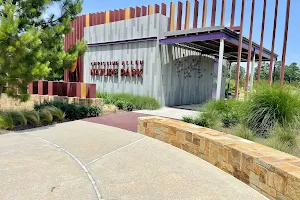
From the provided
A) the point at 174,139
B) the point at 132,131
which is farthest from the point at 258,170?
the point at 132,131

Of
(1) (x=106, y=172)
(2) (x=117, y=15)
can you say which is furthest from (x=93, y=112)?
(2) (x=117, y=15)

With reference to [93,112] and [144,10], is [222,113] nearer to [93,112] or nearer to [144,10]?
[93,112]

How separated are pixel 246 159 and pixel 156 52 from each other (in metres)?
8.82

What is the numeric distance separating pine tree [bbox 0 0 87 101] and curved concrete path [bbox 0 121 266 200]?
6.27ft

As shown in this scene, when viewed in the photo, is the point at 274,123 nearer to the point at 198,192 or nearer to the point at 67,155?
the point at 198,192

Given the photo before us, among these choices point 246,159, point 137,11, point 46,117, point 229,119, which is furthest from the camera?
point 137,11

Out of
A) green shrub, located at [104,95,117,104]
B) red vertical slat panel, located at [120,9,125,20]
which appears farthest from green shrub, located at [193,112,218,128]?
red vertical slat panel, located at [120,9,125,20]

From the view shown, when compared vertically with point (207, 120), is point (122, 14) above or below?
above

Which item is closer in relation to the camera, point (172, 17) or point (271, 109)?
point (271, 109)

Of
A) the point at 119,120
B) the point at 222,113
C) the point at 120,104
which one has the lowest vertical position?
the point at 119,120

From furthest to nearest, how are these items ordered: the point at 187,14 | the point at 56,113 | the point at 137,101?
the point at 187,14 < the point at 137,101 < the point at 56,113

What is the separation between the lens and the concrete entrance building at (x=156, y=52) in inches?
447

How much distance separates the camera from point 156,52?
11648 millimetres

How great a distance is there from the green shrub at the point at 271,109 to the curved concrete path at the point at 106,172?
218 centimetres
